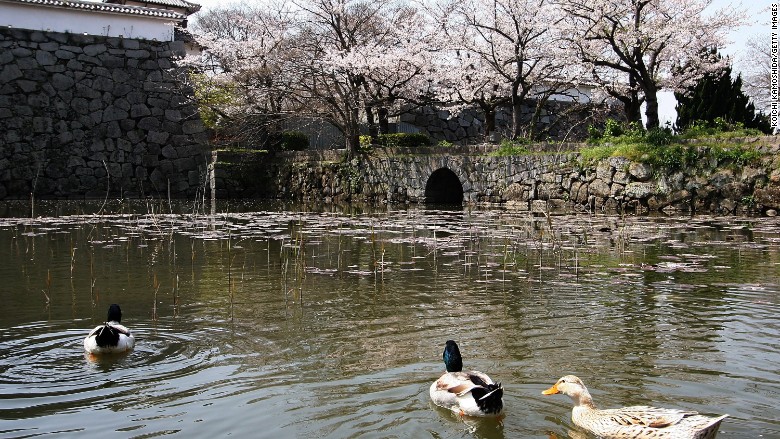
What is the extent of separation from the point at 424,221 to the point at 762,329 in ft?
34.1

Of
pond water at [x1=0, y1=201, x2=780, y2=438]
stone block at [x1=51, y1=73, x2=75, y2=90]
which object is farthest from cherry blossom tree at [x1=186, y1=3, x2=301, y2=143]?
pond water at [x1=0, y1=201, x2=780, y2=438]

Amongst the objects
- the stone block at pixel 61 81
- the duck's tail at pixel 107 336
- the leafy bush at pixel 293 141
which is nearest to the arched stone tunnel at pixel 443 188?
the leafy bush at pixel 293 141

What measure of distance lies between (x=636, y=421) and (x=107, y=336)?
11.1 feet

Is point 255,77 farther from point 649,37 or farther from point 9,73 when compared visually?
point 649,37

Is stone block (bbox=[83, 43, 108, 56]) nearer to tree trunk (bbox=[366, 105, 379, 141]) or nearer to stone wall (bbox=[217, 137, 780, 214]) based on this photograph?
stone wall (bbox=[217, 137, 780, 214])

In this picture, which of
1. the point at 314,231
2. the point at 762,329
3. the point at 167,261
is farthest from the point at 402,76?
the point at 762,329

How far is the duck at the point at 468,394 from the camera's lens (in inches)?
166

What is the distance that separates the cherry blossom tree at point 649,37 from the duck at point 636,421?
1735 centimetres

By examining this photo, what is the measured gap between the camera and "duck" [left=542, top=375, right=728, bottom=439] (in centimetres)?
358


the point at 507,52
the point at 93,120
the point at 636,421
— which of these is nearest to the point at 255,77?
the point at 93,120

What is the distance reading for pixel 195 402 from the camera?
4629 millimetres

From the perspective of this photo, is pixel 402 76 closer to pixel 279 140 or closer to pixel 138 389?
pixel 279 140

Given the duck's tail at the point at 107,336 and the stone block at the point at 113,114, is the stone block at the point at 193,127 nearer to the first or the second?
the stone block at the point at 113,114

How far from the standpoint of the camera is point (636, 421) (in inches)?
151
